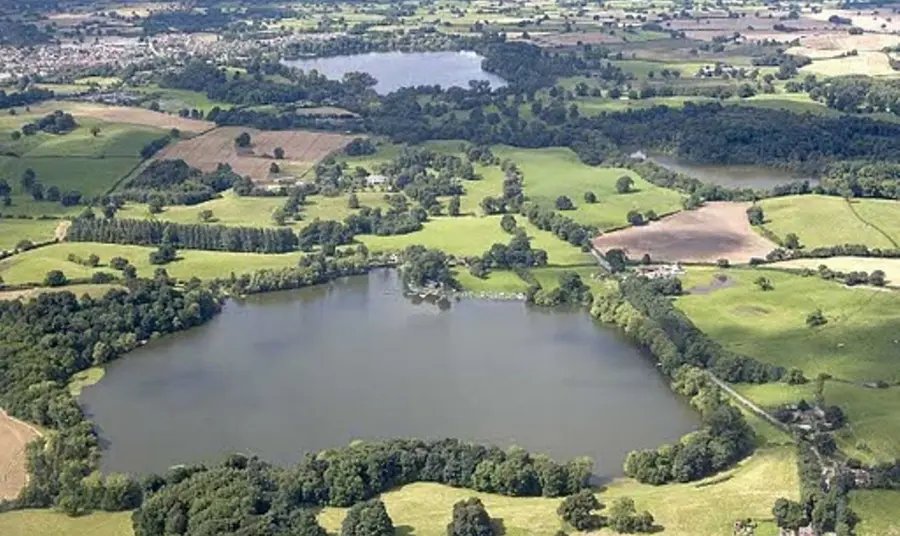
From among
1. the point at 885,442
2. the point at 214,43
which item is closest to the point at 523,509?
the point at 885,442

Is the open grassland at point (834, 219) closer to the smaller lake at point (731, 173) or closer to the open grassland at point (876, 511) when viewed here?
the smaller lake at point (731, 173)

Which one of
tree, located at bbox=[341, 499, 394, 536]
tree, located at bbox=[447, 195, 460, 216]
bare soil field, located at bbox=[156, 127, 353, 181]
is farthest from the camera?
bare soil field, located at bbox=[156, 127, 353, 181]

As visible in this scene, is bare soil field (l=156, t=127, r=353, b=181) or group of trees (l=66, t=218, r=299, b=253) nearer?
group of trees (l=66, t=218, r=299, b=253)

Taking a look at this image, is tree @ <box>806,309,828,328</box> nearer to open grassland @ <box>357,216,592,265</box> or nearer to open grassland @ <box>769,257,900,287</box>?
open grassland @ <box>769,257,900,287</box>

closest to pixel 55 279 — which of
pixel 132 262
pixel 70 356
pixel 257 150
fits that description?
pixel 132 262

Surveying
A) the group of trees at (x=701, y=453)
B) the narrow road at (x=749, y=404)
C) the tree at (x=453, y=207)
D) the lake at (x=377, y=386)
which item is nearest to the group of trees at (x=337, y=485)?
the group of trees at (x=701, y=453)

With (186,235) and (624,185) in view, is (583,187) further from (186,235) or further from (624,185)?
(186,235)

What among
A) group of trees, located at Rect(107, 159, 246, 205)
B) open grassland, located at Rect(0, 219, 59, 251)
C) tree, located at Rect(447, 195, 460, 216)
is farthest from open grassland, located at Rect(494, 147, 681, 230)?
open grassland, located at Rect(0, 219, 59, 251)
